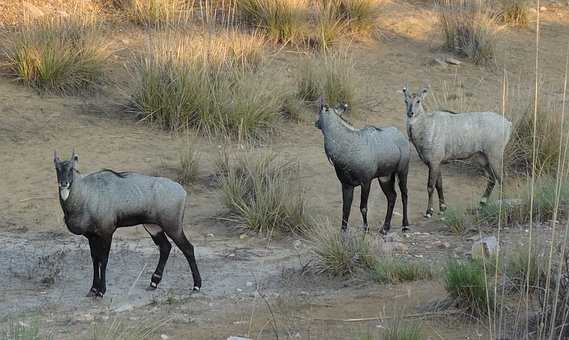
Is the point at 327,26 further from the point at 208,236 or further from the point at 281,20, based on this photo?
the point at 208,236

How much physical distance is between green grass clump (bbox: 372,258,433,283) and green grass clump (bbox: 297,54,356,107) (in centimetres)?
583

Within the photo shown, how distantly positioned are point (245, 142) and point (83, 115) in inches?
79.4

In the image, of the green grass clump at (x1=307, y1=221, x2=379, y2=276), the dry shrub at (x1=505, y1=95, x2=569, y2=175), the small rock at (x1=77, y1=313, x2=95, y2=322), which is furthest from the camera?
the dry shrub at (x1=505, y1=95, x2=569, y2=175)

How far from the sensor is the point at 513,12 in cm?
1814

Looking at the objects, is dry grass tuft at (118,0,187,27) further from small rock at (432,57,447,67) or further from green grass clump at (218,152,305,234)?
green grass clump at (218,152,305,234)

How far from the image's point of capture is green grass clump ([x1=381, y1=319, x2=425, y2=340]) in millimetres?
5922

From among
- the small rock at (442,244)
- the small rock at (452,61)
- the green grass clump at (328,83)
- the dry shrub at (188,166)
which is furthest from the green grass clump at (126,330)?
the small rock at (452,61)

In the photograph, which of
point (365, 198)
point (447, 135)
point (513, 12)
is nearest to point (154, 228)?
point (365, 198)

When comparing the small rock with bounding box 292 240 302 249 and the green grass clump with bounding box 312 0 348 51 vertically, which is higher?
the green grass clump with bounding box 312 0 348 51

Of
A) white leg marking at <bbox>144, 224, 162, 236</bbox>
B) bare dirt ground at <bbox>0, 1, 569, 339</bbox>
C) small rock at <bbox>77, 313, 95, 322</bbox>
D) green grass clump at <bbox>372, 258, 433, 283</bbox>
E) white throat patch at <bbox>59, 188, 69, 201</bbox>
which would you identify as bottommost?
bare dirt ground at <bbox>0, 1, 569, 339</bbox>

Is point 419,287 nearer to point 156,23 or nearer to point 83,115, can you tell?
point 83,115

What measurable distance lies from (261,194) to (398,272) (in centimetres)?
223

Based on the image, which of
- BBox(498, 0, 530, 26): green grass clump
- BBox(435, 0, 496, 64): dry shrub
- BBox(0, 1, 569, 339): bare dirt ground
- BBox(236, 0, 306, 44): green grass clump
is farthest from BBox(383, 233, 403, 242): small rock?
BBox(498, 0, 530, 26): green grass clump

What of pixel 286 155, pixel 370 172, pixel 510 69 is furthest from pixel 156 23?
pixel 370 172
